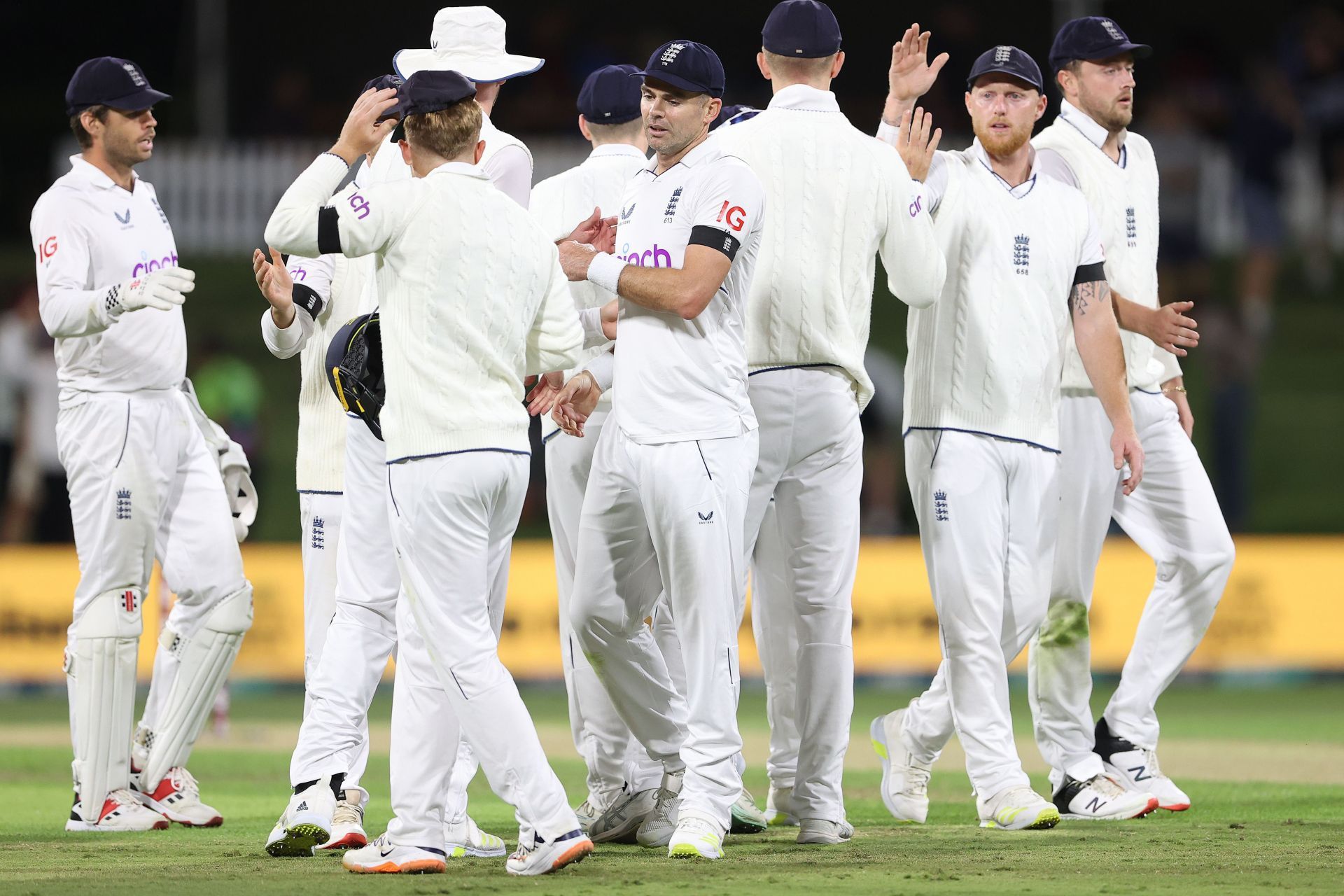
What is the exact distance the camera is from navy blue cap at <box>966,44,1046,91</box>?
7715 mm

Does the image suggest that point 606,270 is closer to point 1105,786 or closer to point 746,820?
point 746,820

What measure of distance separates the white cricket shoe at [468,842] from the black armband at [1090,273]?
3.31 meters

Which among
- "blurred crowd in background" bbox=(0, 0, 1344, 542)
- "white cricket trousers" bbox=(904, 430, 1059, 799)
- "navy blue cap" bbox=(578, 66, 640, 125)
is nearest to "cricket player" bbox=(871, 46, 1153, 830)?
"white cricket trousers" bbox=(904, 430, 1059, 799)

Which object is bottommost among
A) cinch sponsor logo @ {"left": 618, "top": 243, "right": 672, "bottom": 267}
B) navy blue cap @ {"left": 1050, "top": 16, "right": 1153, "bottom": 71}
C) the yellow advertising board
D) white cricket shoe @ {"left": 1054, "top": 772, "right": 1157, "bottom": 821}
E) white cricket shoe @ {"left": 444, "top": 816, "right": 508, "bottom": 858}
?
the yellow advertising board

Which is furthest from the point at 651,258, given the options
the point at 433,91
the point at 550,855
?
the point at 550,855

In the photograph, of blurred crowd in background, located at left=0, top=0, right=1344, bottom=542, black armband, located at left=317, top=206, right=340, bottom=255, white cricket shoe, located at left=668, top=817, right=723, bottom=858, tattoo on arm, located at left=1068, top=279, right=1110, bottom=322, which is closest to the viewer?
black armband, located at left=317, top=206, right=340, bottom=255

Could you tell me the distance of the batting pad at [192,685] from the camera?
8.14 m

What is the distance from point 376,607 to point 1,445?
1180 cm

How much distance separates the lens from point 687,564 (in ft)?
21.5

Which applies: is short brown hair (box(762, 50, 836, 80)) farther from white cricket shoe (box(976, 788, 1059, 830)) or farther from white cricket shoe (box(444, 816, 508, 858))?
white cricket shoe (box(444, 816, 508, 858))

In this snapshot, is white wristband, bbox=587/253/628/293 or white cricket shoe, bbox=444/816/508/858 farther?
white cricket shoe, bbox=444/816/508/858

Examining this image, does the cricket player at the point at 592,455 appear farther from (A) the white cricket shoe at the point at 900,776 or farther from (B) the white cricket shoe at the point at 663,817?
(A) the white cricket shoe at the point at 900,776

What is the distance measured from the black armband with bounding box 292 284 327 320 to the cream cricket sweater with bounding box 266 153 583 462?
89 centimetres

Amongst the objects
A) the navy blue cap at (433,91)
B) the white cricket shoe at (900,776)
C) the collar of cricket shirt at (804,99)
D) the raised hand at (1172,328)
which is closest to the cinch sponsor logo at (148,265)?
the navy blue cap at (433,91)
